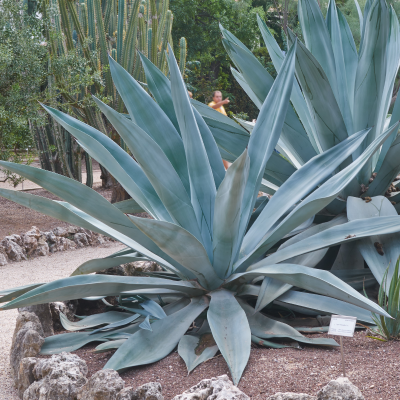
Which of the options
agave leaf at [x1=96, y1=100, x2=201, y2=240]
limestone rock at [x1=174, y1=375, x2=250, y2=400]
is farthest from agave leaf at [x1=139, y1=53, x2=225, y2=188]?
limestone rock at [x1=174, y1=375, x2=250, y2=400]

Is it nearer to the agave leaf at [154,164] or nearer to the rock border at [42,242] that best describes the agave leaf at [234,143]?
the agave leaf at [154,164]

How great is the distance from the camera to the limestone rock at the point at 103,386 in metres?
1.54

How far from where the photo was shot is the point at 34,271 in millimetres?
4574

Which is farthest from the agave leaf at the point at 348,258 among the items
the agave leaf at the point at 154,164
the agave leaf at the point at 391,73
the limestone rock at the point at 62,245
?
the limestone rock at the point at 62,245

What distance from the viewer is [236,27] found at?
1800 centimetres

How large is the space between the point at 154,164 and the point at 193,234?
346 mm

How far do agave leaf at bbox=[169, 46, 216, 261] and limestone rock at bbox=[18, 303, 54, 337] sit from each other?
90 centimetres

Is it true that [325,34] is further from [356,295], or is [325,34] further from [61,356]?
[61,356]

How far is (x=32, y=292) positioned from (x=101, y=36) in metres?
6.00

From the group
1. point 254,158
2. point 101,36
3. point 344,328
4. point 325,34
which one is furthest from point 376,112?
point 101,36

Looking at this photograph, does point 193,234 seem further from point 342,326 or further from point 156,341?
point 342,326

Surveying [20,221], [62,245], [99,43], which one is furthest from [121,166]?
[99,43]

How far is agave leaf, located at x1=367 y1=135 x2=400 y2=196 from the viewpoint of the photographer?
7.90ft

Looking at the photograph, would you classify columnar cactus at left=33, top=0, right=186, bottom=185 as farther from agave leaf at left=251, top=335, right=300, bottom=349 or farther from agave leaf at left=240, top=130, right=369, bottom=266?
agave leaf at left=251, top=335, right=300, bottom=349
